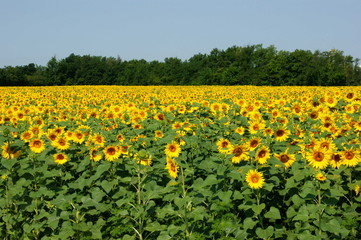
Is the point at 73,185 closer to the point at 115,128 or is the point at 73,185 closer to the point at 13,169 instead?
the point at 13,169

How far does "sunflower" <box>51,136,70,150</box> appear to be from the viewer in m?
5.03

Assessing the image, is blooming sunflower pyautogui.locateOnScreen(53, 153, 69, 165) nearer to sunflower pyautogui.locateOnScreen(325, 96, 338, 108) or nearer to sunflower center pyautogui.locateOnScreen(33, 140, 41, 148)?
sunflower center pyautogui.locateOnScreen(33, 140, 41, 148)

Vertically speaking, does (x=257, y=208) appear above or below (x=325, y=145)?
below

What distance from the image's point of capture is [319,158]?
13.4 feet

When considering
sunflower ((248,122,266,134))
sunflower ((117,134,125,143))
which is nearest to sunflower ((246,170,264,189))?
sunflower ((248,122,266,134))

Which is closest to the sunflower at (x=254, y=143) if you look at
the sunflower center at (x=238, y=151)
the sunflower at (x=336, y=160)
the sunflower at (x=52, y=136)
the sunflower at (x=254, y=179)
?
the sunflower center at (x=238, y=151)

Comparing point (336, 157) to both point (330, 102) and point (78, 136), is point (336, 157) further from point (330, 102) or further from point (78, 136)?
point (330, 102)

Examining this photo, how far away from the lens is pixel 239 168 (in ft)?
13.9

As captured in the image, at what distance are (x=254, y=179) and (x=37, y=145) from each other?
2903 mm

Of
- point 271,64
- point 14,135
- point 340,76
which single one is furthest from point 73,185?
point 271,64

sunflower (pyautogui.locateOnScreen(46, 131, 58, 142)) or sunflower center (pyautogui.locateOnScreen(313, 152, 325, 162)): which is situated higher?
sunflower (pyautogui.locateOnScreen(46, 131, 58, 142))

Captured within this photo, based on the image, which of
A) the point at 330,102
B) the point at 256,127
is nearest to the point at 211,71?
the point at 330,102

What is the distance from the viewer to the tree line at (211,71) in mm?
59603

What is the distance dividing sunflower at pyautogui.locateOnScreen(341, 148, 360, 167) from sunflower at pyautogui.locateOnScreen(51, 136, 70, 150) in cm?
349
